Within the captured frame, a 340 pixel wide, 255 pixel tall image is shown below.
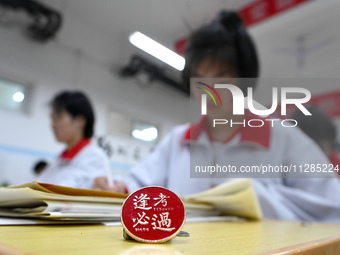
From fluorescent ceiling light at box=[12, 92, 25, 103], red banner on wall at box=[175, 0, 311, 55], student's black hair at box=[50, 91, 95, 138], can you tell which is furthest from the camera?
fluorescent ceiling light at box=[12, 92, 25, 103]

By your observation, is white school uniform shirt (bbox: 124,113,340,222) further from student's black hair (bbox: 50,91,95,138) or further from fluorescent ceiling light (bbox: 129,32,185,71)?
student's black hair (bbox: 50,91,95,138)

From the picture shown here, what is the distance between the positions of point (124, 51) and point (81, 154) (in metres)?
2.40

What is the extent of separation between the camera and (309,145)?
2.37 ft

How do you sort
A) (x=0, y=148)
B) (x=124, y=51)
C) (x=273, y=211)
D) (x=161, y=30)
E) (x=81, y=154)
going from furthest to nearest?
(x=124, y=51)
(x=0, y=148)
(x=161, y=30)
(x=81, y=154)
(x=273, y=211)

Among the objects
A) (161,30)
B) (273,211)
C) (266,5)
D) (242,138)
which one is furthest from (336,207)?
(266,5)

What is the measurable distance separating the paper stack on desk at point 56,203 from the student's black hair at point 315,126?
539mm

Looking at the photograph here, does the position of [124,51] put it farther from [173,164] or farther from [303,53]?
[173,164]

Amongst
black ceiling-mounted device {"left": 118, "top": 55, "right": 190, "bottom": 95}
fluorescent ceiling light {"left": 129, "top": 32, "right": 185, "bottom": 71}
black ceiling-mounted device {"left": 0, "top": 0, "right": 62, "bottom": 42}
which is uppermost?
black ceiling-mounted device {"left": 0, "top": 0, "right": 62, "bottom": 42}

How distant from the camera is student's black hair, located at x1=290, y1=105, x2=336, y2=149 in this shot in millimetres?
729

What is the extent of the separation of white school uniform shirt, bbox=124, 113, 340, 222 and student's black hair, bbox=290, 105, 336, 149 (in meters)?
0.05

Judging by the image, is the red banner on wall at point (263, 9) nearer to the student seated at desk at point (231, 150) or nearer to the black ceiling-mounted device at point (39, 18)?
the student seated at desk at point (231, 150)

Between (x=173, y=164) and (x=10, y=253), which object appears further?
(x=173, y=164)

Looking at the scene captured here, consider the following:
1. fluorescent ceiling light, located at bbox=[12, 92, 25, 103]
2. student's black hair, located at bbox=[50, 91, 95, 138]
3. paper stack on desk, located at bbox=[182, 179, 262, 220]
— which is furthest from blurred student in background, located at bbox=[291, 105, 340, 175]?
fluorescent ceiling light, located at bbox=[12, 92, 25, 103]

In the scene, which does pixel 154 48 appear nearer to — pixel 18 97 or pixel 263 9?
pixel 263 9
